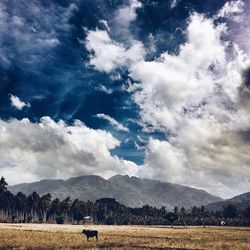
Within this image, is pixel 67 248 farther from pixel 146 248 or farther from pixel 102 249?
pixel 146 248

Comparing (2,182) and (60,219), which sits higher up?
(2,182)

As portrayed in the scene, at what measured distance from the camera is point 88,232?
1986 inches

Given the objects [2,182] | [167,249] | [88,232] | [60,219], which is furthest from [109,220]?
[167,249]

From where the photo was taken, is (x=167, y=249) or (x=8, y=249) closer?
(x=8, y=249)

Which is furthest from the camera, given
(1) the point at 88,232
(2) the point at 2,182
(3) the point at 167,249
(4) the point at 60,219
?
(2) the point at 2,182

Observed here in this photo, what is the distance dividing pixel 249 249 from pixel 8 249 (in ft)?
84.1

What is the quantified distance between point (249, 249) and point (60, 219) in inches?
Result: 5631

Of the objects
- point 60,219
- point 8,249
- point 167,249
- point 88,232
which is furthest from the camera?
point 60,219

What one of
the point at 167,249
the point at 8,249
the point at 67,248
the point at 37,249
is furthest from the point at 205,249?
the point at 8,249

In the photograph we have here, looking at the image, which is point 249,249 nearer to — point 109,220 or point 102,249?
point 102,249

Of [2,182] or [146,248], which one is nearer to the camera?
[146,248]

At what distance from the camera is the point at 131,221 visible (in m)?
199

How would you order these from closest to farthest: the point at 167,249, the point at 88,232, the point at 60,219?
the point at 167,249
the point at 88,232
the point at 60,219

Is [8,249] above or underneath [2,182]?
underneath
